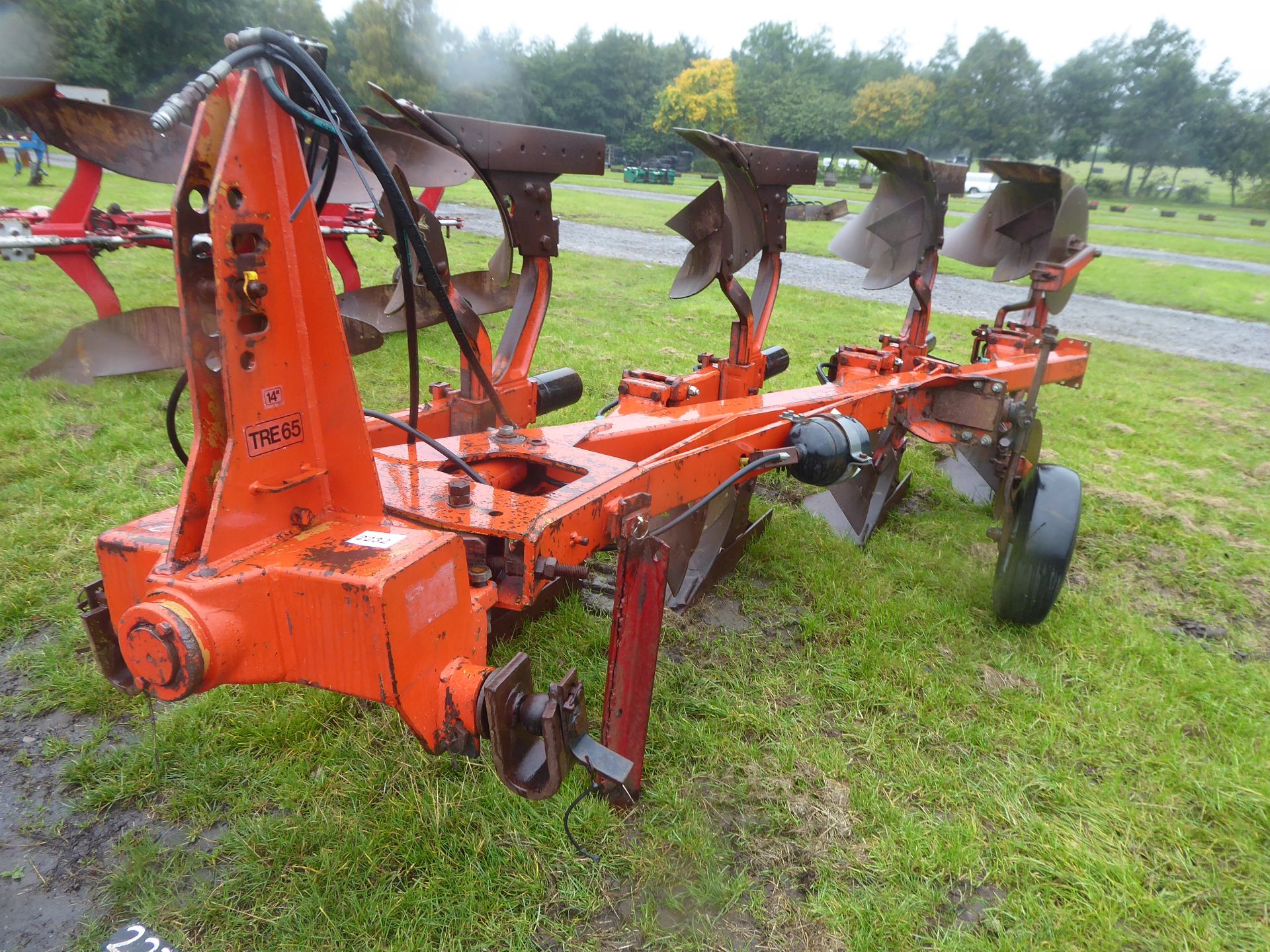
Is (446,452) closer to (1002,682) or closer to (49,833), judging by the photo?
(49,833)

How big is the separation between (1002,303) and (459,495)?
36.7ft

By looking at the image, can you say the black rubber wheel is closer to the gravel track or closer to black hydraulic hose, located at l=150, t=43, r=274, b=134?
black hydraulic hose, located at l=150, t=43, r=274, b=134

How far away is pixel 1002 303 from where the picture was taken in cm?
1118

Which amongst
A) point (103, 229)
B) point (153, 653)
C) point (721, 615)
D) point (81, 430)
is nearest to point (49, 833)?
point (153, 653)

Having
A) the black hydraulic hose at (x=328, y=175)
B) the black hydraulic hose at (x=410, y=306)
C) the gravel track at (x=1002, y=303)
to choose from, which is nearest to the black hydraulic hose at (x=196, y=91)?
Result: the black hydraulic hose at (x=328, y=175)

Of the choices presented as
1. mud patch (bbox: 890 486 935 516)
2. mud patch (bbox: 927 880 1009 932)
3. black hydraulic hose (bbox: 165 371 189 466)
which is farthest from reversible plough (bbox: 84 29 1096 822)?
mud patch (bbox: 890 486 935 516)

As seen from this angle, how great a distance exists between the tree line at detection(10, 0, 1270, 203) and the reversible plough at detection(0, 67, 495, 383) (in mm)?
38480

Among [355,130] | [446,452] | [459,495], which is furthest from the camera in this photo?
[446,452]

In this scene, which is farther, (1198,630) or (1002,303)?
(1002,303)

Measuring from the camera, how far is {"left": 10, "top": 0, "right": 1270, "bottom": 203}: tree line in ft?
151

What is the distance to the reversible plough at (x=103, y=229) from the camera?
4.57m

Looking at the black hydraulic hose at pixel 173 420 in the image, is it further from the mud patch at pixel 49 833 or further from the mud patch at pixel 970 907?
the mud patch at pixel 970 907

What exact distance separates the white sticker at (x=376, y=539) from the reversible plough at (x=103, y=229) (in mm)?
3012

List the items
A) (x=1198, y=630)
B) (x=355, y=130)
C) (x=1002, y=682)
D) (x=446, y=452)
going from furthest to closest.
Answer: (x=1198, y=630) < (x=1002, y=682) < (x=446, y=452) < (x=355, y=130)
